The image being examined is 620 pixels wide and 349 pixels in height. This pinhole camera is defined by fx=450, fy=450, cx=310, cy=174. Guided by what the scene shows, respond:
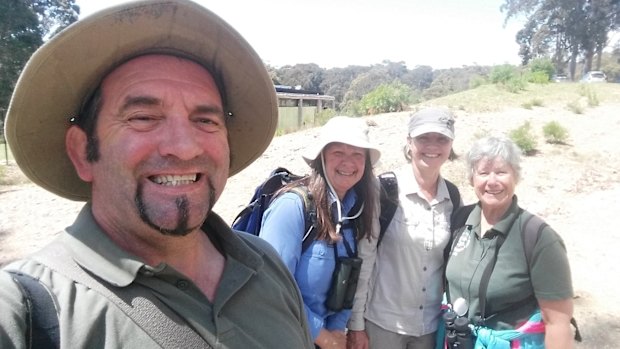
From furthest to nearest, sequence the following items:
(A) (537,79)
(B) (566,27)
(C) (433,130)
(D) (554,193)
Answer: (B) (566,27)
(A) (537,79)
(D) (554,193)
(C) (433,130)

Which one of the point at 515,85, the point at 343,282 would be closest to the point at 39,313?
the point at 343,282

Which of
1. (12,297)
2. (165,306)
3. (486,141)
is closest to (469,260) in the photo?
(486,141)

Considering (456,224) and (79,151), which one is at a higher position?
(79,151)

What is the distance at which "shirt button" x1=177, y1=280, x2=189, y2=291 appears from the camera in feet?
3.69

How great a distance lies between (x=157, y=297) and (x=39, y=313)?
24 centimetres

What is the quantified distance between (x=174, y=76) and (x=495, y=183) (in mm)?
1814

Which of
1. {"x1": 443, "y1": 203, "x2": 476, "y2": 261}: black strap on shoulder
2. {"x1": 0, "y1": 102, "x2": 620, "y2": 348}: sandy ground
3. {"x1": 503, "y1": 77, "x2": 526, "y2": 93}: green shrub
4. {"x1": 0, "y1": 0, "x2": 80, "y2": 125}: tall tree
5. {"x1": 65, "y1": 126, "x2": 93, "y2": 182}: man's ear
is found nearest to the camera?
{"x1": 65, "y1": 126, "x2": 93, "y2": 182}: man's ear

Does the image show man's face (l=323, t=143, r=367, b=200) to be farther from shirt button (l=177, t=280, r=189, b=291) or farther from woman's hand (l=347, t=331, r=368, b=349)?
shirt button (l=177, t=280, r=189, b=291)

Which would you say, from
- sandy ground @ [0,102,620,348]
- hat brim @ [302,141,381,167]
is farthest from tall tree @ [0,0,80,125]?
hat brim @ [302,141,381,167]

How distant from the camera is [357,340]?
2629 mm

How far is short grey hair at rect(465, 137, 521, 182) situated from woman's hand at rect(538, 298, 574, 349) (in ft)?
2.23

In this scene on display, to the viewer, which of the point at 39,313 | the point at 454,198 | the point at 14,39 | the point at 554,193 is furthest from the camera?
the point at 14,39

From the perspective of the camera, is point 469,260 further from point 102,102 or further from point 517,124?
point 517,124

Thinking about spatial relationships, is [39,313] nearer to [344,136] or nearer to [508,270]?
[344,136]
